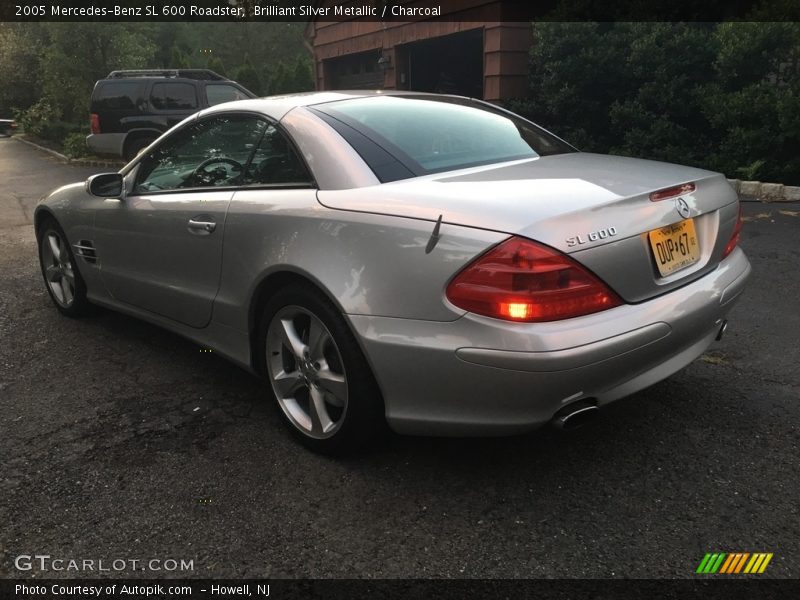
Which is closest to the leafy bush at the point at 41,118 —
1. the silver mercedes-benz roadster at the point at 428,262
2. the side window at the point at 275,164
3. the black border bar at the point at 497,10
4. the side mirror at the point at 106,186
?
the black border bar at the point at 497,10

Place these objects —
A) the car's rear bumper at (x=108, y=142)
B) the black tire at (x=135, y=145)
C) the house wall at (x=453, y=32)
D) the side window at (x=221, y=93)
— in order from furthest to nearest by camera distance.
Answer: the car's rear bumper at (x=108, y=142)
the side window at (x=221, y=93)
the black tire at (x=135, y=145)
the house wall at (x=453, y=32)

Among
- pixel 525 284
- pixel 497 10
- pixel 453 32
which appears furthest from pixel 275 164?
pixel 453 32

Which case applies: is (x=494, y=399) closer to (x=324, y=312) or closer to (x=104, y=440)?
(x=324, y=312)

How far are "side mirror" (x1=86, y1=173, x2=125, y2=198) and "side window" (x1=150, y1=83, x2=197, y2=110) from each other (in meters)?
10.1

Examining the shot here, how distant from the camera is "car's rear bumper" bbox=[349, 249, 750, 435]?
2160 mm

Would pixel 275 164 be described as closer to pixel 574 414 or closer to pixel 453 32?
pixel 574 414

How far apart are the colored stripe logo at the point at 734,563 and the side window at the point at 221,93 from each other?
12.9 metres

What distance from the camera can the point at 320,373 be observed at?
8.96 feet

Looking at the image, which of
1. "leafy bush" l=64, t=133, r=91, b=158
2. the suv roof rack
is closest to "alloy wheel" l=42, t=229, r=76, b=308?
the suv roof rack

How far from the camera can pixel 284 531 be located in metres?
2.36

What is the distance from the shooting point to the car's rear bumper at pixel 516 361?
7.09 feet

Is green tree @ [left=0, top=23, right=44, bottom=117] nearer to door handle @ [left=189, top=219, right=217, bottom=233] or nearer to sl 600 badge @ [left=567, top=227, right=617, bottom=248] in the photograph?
door handle @ [left=189, top=219, right=217, bottom=233]

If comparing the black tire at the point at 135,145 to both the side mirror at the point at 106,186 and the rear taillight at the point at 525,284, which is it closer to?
the side mirror at the point at 106,186

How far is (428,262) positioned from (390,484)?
92 cm
